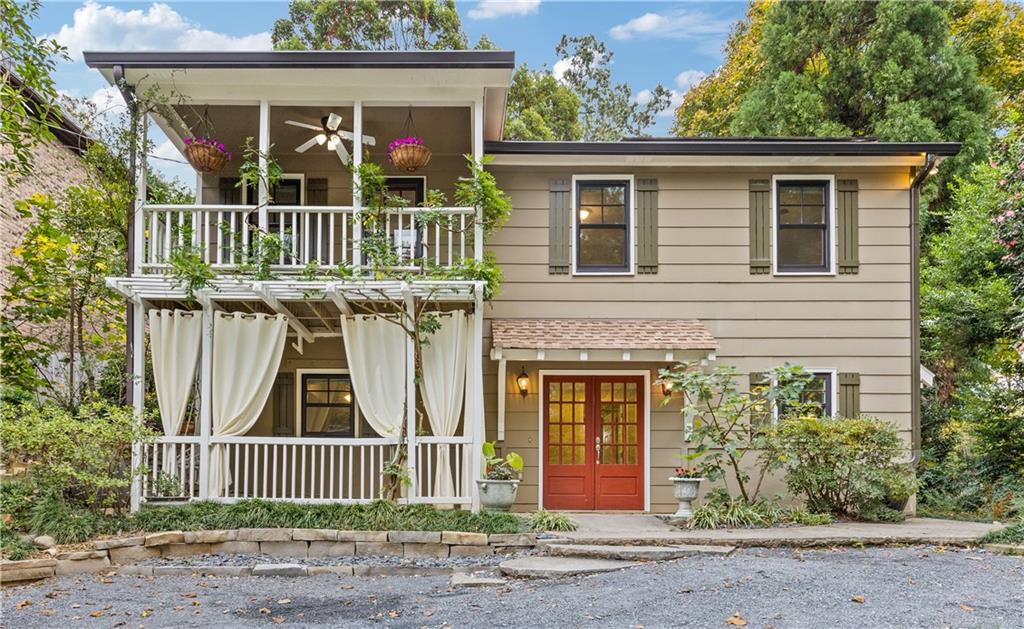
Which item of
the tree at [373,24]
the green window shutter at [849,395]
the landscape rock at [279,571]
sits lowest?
the landscape rock at [279,571]

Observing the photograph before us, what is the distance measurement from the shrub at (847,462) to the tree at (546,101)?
50.3 feet

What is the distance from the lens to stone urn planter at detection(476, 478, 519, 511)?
848 centimetres

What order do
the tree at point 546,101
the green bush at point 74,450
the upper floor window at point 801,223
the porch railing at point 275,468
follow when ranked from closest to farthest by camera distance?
1. the green bush at point 74,450
2. the porch railing at point 275,468
3. the upper floor window at point 801,223
4. the tree at point 546,101

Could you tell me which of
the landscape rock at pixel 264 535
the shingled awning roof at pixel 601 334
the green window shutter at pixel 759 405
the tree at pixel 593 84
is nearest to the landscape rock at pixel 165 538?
the landscape rock at pixel 264 535

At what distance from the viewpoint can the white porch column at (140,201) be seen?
862 cm

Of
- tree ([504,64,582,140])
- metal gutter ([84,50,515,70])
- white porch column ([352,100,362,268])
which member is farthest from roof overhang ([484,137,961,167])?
tree ([504,64,582,140])

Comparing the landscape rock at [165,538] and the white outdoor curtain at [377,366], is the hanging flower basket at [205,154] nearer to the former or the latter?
the white outdoor curtain at [377,366]

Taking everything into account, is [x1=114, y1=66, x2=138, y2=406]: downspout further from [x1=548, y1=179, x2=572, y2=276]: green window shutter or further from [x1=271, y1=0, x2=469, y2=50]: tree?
[x1=271, y1=0, x2=469, y2=50]: tree

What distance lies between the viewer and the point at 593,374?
1016 cm

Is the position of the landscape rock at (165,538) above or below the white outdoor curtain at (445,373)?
below

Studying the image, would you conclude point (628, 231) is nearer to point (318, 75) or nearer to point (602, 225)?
point (602, 225)

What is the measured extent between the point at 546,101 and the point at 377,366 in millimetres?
17084

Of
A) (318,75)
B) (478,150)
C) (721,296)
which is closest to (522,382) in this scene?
(721,296)

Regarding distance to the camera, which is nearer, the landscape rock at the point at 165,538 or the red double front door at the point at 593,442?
the landscape rock at the point at 165,538
